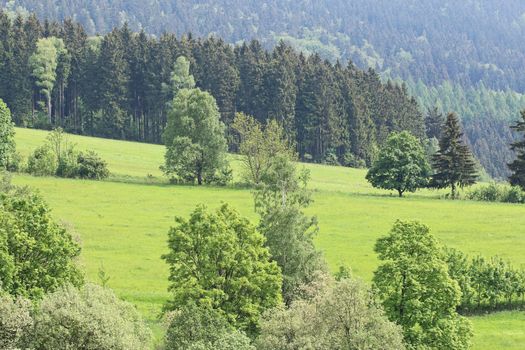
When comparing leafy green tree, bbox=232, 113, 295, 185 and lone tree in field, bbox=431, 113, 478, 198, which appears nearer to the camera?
leafy green tree, bbox=232, 113, 295, 185

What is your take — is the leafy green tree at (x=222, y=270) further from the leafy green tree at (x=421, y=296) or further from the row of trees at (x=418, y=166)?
the row of trees at (x=418, y=166)

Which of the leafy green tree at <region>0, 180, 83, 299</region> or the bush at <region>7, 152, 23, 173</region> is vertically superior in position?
the bush at <region>7, 152, 23, 173</region>

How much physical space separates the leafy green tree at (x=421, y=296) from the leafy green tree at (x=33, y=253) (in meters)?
19.8

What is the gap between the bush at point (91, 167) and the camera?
11362cm

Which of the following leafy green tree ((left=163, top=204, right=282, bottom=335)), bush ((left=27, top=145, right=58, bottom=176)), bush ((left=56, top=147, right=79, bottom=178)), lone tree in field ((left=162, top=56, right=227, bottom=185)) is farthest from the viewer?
lone tree in field ((left=162, top=56, right=227, bottom=185))

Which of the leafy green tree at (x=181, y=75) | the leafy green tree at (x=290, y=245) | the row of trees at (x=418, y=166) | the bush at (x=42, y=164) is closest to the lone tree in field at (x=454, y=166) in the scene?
the row of trees at (x=418, y=166)

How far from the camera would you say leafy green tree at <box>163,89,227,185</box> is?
4611 inches

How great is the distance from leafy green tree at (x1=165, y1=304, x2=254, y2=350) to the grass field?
10.5 meters

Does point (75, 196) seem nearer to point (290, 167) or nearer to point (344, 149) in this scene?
point (290, 167)

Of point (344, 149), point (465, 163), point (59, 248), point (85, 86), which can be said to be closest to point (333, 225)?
point (465, 163)

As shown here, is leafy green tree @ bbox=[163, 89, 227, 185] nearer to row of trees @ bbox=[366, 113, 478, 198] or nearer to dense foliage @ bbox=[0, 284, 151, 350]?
row of trees @ bbox=[366, 113, 478, 198]

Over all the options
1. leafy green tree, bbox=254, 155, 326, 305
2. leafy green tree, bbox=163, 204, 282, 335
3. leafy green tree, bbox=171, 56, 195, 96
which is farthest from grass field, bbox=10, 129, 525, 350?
leafy green tree, bbox=171, 56, 195, 96

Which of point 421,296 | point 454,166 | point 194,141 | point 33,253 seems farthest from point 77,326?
point 454,166

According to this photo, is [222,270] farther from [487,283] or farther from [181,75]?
[181,75]
